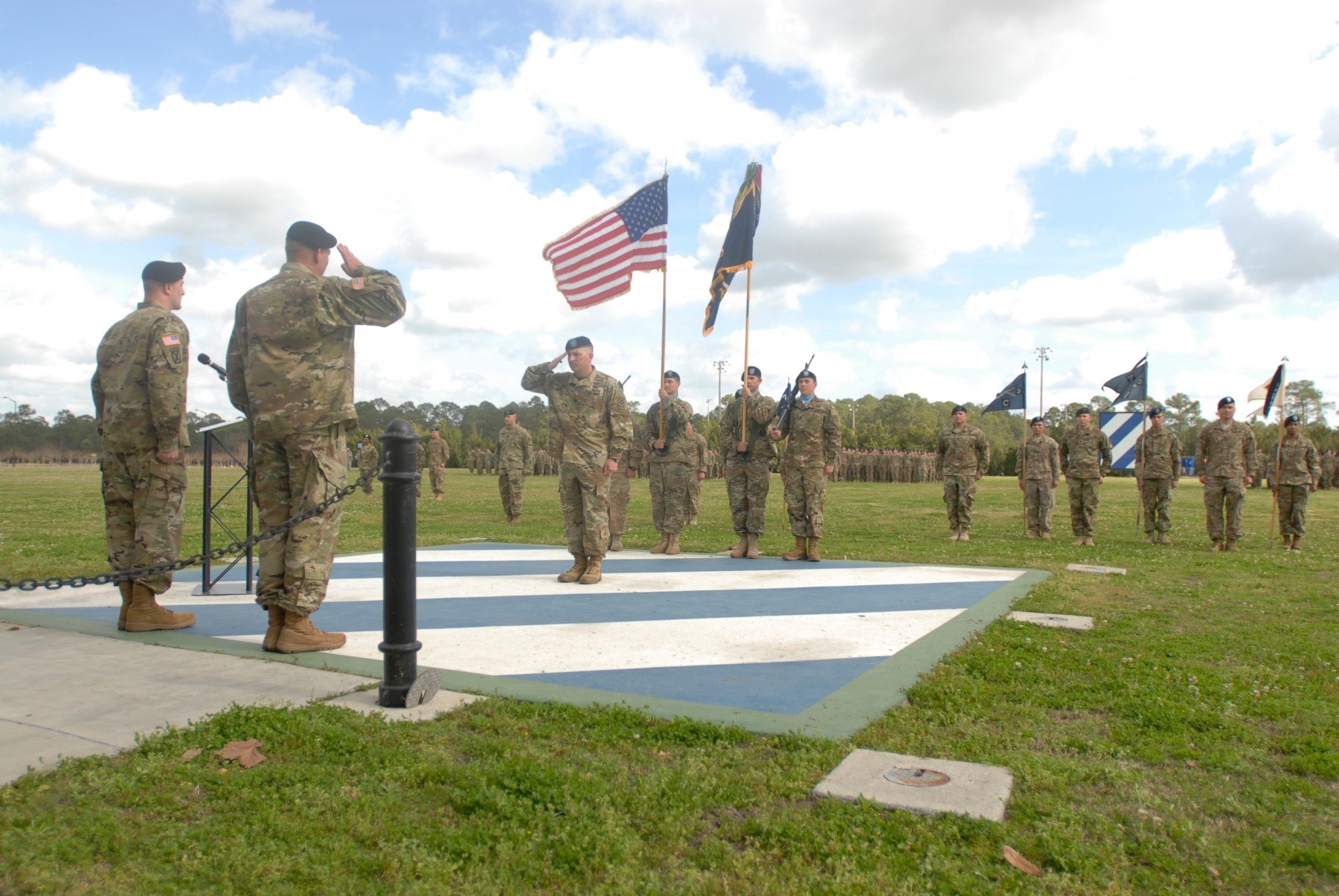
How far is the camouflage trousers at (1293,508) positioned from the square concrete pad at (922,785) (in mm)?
11711

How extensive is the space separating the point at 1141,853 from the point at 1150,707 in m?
1.49

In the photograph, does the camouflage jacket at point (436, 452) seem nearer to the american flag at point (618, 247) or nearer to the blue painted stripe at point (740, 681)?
the american flag at point (618, 247)

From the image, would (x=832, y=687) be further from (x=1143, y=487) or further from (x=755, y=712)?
(x=1143, y=487)

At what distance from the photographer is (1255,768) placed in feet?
9.95

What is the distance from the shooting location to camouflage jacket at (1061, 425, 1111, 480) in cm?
1293

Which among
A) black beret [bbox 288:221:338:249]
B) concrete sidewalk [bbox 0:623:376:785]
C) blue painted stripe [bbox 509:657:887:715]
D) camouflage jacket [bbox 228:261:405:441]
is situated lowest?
blue painted stripe [bbox 509:657:887:715]

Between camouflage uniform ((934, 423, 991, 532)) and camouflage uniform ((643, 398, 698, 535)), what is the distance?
171 inches

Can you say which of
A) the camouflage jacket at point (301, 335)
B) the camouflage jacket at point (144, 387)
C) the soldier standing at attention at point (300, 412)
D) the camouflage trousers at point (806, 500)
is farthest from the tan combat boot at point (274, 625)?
the camouflage trousers at point (806, 500)

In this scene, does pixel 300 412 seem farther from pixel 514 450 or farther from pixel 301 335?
pixel 514 450

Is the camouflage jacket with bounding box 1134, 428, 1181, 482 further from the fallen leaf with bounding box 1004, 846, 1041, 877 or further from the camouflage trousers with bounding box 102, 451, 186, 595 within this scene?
the camouflage trousers with bounding box 102, 451, 186, 595

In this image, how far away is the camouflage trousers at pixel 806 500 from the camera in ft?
29.8

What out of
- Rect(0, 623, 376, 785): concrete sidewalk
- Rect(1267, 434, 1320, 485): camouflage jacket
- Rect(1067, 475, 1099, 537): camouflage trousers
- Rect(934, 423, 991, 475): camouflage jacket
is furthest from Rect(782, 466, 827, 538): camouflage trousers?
Rect(1267, 434, 1320, 485): camouflage jacket

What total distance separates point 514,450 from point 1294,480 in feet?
41.9

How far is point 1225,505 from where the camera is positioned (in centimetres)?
1200
